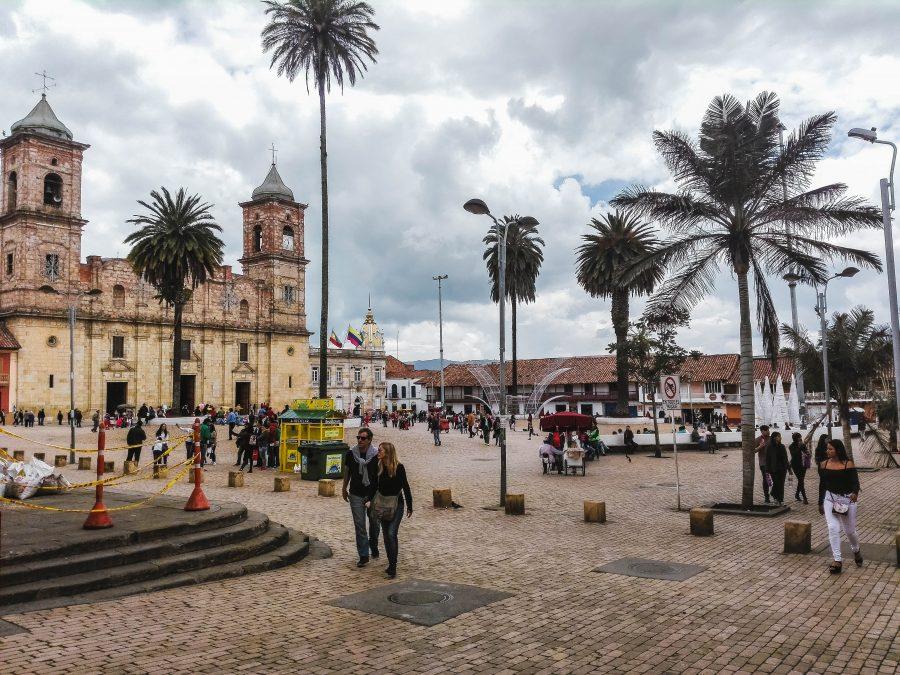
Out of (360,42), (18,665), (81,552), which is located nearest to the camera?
(18,665)

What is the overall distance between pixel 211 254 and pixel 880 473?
38.4m

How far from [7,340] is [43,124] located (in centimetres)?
1622

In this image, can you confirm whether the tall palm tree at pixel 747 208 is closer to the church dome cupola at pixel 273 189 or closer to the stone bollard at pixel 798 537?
the stone bollard at pixel 798 537

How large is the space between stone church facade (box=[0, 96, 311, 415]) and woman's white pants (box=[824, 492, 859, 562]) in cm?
3964

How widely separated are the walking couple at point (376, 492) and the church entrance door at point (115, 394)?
49.7 metres

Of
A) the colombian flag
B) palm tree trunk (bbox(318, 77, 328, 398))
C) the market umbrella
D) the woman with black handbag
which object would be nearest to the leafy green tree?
the market umbrella

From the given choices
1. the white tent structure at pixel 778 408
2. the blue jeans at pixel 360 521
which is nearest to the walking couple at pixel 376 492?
the blue jeans at pixel 360 521

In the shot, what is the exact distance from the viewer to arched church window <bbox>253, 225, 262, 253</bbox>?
65794mm

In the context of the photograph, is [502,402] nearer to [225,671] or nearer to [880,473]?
[225,671]

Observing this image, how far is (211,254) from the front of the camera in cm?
4447

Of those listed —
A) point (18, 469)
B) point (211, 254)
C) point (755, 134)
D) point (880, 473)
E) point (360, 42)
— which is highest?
point (360, 42)

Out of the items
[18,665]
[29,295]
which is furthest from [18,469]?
[29,295]

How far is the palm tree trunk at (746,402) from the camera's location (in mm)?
14477

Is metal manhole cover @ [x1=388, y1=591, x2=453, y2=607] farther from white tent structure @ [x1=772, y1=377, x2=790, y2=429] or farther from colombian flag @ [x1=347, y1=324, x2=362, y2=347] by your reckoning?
colombian flag @ [x1=347, y1=324, x2=362, y2=347]
